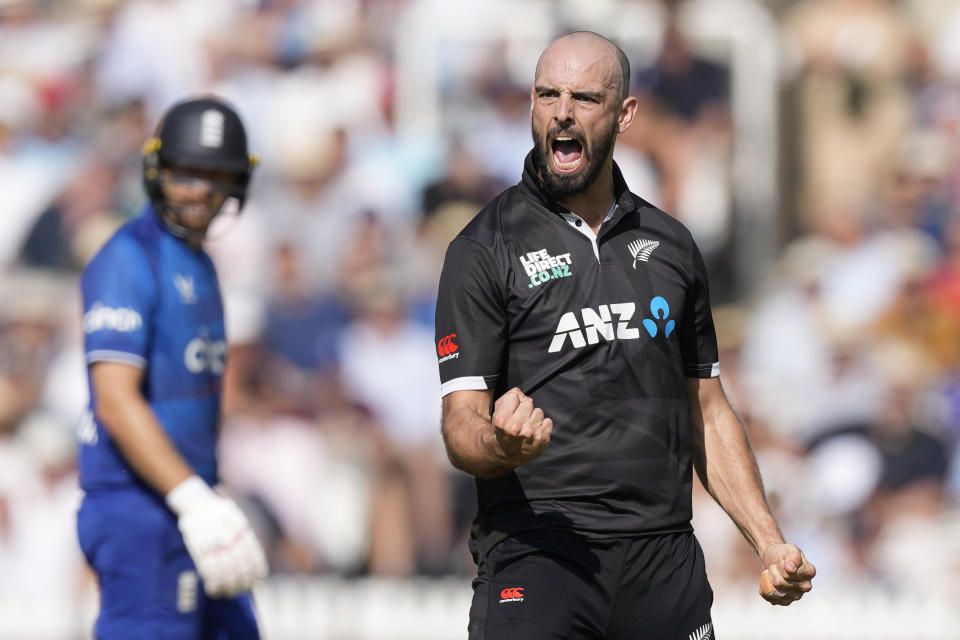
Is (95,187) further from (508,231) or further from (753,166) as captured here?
(508,231)

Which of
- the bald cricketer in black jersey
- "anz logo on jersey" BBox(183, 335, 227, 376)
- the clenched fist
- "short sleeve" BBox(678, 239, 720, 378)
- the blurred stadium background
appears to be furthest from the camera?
the blurred stadium background

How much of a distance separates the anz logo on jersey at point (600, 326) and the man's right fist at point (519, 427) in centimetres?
60

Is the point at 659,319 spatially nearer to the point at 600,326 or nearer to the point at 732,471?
the point at 600,326

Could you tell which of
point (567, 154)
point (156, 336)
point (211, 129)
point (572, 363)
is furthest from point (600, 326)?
point (211, 129)

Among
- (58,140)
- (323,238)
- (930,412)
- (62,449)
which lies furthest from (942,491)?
(58,140)

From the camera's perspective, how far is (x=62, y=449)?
972 cm

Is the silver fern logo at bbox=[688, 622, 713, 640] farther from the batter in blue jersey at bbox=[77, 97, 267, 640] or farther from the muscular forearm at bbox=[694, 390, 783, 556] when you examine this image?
the batter in blue jersey at bbox=[77, 97, 267, 640]

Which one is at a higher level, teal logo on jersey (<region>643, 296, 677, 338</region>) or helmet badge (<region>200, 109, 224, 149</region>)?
helmet badge (<region>200, 109, 224, 149</region>)

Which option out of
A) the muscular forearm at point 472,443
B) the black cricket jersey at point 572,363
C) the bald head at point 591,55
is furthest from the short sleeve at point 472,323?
the bald head at point 591,55

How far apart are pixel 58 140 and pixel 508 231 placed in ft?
25.2

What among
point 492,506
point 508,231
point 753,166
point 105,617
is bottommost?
point 105,617

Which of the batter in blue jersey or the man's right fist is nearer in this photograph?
the man's right fist

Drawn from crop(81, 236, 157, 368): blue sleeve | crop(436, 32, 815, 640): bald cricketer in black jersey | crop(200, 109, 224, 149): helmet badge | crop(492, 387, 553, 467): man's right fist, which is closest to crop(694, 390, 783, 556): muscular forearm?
crop(436, 32, 815, 640): bald cricketer in black jersey

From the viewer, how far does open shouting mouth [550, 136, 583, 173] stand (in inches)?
172
